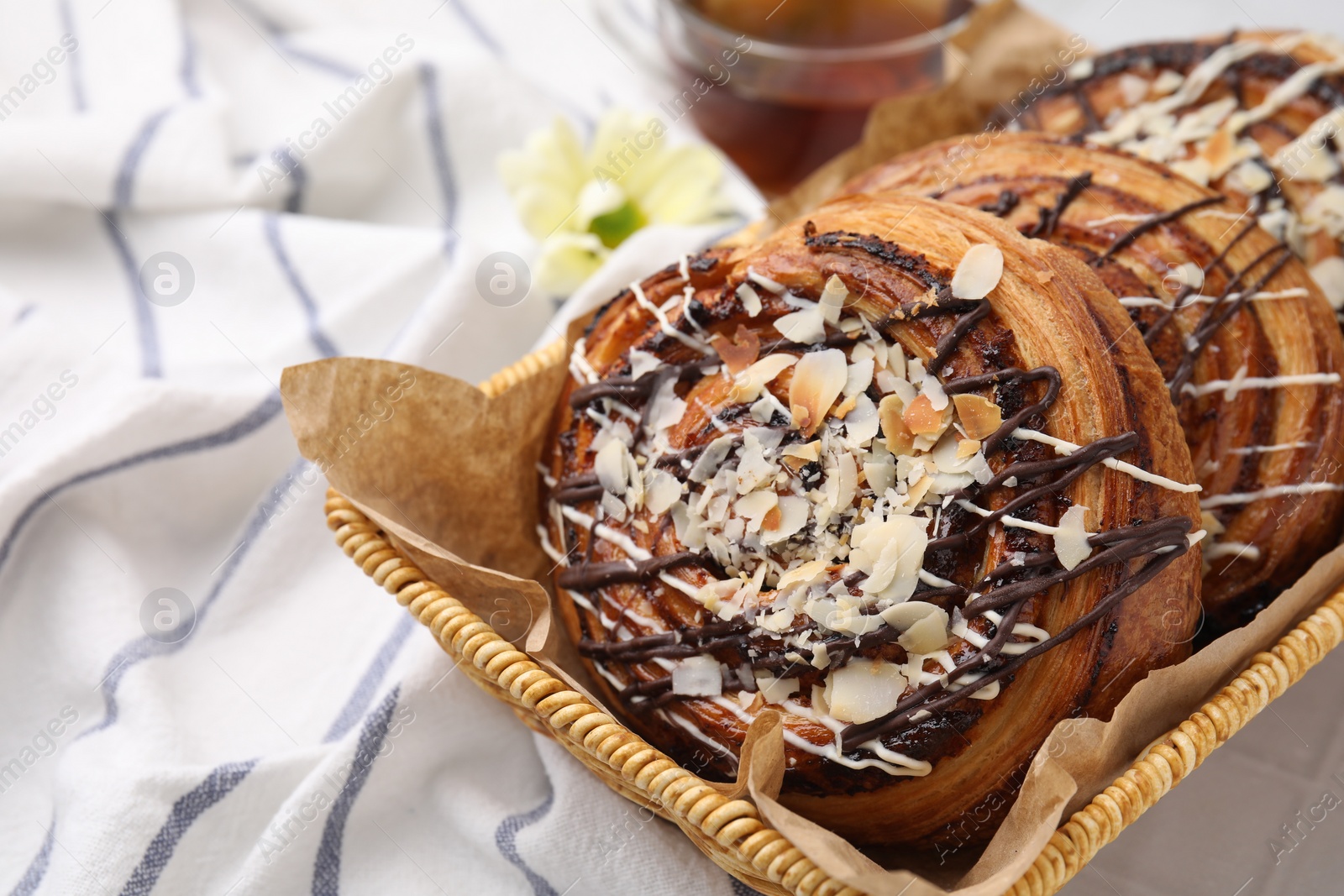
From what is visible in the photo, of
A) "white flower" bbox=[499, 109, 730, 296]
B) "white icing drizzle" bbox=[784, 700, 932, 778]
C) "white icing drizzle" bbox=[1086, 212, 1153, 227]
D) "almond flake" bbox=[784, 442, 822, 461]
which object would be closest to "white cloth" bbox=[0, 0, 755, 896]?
"white flower" bbox=[499, 109, 730, 296]

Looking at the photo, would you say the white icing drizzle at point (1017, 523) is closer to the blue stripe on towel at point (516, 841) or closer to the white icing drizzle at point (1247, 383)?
the white icing drizzle at point (1247, 383)

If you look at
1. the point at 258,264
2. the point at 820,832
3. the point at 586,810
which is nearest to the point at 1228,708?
the point at 820,832

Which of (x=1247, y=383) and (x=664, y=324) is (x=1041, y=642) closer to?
(x=1247, y=383)

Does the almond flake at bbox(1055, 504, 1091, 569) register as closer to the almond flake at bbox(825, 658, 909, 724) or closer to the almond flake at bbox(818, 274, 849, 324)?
the almond flake at bbox(825, 658, 909, 724)

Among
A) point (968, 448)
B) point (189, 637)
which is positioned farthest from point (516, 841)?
point (968, 448)

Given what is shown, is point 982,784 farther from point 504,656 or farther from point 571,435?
point 571,435

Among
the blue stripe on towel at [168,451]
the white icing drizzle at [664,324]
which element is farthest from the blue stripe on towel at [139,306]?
the white icing drizzle at [664,324]
